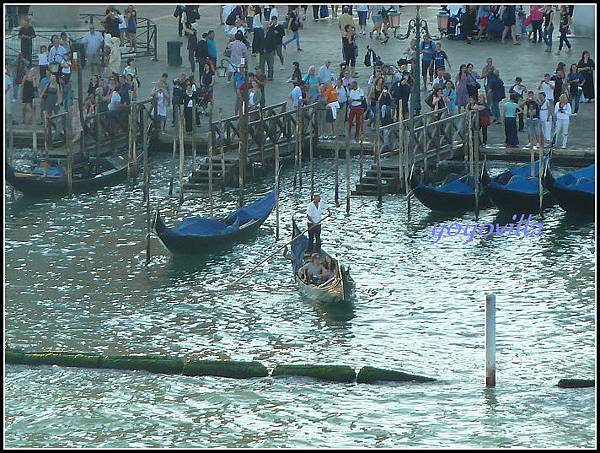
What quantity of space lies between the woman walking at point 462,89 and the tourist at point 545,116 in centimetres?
Answer: 142

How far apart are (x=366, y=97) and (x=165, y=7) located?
1228cm

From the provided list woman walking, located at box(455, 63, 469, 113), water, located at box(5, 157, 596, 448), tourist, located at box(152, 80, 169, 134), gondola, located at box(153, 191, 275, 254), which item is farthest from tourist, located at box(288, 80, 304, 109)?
gondola, located at box(153, 191, 275, 254)

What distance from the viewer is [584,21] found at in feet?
141

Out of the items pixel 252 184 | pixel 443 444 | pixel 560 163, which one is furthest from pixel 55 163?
pixel 443 444

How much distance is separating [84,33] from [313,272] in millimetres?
15512

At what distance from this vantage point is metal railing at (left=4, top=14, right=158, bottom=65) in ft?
133

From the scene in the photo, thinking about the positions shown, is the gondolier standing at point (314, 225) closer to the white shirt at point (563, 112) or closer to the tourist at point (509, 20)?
the white shirt at point (563, 112)

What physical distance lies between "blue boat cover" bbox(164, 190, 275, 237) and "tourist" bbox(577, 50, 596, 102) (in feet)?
26.5

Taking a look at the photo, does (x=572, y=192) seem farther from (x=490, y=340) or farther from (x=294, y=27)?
(x=294, y=27)

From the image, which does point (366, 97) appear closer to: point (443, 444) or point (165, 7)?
point (165, 7)

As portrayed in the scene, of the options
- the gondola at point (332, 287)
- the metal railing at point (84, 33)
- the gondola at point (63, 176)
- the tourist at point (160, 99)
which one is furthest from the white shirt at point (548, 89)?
the metal railing at point (84, 33)

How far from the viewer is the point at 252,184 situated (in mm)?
34594

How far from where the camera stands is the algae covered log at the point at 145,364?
23.8 meters

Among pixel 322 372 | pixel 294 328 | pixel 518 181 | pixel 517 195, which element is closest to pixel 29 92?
pixel 518 181
